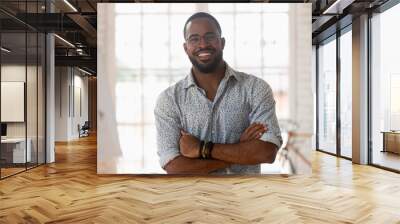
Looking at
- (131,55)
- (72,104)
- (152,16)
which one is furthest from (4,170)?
(72,104)

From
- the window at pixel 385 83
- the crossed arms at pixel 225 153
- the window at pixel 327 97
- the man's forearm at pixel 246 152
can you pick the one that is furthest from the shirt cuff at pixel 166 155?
the window at pixel 327 97

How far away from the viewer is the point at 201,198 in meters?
5.09

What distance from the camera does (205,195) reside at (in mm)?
5258

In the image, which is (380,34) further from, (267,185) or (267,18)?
(267,185)

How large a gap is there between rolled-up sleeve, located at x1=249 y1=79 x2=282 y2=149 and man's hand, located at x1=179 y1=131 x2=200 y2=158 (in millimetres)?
894

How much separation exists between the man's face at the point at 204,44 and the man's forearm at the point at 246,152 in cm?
120

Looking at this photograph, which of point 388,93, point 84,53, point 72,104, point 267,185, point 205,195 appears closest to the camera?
point 205,195

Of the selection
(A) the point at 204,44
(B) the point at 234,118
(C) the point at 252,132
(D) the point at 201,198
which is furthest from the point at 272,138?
(A) the point at 204,44

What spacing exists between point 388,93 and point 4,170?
7059mm

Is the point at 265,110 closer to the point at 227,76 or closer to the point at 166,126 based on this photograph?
the point at 227,76

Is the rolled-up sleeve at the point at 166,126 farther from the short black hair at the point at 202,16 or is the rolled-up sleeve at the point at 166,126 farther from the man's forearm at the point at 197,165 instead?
the short black hair at the point at 202,16

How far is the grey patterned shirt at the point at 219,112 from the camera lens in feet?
19.4

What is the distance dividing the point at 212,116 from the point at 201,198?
136cm

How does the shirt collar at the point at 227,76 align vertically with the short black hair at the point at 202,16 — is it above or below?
below
